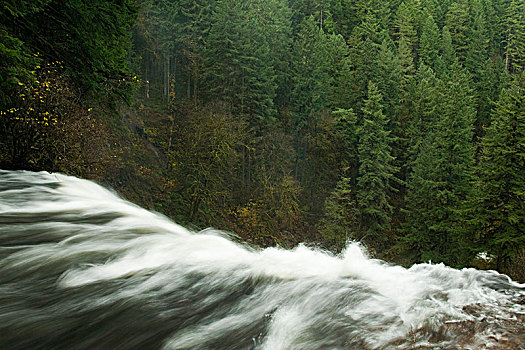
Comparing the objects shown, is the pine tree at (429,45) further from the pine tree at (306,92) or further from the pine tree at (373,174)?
the pine tree at (373,174)

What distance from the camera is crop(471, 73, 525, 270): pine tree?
856 inches

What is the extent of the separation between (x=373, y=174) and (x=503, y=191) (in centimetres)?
1392

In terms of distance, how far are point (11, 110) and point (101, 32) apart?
436 cm

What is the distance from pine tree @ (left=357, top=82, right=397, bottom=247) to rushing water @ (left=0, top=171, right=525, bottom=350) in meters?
31.5

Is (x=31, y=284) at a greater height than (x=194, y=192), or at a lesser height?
greater

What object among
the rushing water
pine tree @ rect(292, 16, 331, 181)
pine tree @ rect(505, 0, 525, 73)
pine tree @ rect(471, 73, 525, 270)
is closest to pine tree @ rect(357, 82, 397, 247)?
pine tree @ rect(292, 16, 331, 181)

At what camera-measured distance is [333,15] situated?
65.1 meters

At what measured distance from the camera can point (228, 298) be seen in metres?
3.75

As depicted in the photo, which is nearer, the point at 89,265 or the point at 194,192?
the point at 89,265

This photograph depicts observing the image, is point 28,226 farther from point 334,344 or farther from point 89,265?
point 334,344

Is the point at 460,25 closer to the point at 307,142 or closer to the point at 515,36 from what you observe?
the point at 515,36

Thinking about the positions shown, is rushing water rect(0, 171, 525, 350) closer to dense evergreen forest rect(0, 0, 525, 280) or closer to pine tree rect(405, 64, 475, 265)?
dense evergreen forest rect(0, 0, 525, 280)

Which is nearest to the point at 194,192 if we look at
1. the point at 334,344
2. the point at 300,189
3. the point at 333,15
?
the point at 300,189

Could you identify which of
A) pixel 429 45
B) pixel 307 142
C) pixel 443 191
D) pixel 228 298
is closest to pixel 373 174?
pixel 443 191
